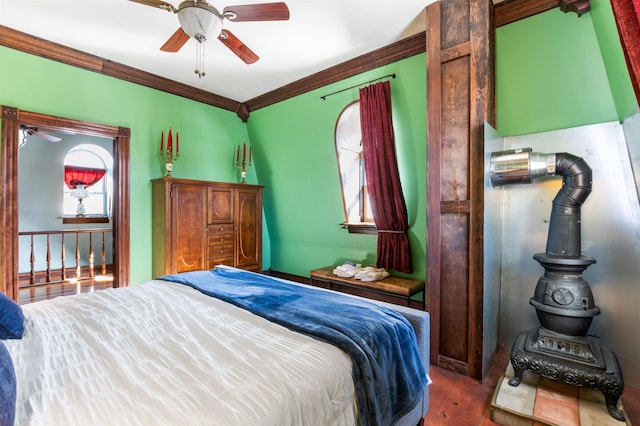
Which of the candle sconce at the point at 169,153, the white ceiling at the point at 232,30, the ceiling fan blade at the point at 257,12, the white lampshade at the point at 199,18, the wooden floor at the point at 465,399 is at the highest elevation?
the white ceiling at the point at 232,30

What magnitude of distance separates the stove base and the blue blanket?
852mm

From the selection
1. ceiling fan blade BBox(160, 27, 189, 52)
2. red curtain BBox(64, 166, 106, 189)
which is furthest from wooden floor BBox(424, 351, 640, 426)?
red curtain BBox(64, 166, 106, 189)

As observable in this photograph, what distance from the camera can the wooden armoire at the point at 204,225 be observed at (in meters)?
3.47

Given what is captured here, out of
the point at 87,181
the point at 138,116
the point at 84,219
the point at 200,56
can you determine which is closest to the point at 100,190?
the point at 87,181

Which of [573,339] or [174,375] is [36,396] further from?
[573,339]

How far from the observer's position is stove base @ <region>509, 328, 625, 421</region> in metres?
1.63

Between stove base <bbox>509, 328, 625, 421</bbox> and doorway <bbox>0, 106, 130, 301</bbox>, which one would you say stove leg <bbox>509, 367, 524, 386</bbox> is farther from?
doorway <bbox>0, 106, 130, 301</bbox>

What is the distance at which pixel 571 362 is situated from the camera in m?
1.76

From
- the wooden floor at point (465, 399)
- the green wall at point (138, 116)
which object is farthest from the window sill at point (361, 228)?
the green wall at point (138, 116)

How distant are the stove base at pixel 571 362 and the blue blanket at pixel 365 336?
0.85m

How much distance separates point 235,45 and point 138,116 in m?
2.05

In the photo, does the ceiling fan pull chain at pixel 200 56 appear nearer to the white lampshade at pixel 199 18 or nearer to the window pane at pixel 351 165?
the white lampshade at pixel 199 18

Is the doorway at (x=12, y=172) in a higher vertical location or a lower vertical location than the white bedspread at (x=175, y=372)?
higher

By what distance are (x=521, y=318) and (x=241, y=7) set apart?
3133mm
